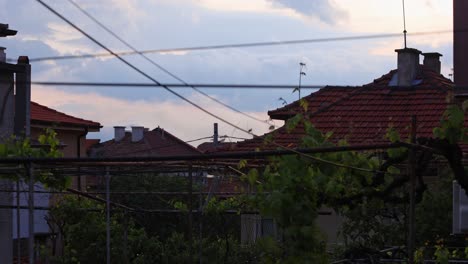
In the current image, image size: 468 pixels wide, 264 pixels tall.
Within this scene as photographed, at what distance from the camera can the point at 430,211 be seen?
1748cm

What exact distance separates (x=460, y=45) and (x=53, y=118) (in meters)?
22.5

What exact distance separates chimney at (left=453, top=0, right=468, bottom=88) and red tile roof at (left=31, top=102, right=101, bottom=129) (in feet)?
64.0

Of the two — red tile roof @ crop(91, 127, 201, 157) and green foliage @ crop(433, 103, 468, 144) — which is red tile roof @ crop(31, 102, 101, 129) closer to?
red tile roof @ crop(91, 127, 201, 157)

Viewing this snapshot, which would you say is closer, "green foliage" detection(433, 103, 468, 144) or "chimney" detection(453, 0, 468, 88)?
"green foliage" detection(433, 103, 468, 144)

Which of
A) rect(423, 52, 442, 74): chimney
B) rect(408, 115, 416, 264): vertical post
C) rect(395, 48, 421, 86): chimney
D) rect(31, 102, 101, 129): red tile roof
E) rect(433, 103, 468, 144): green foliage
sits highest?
rect(423, 52, 442, 74): chimney

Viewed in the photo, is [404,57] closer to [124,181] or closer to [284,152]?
[124,181]

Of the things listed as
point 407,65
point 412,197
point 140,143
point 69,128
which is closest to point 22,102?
point 407,65

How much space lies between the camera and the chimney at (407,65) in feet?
88.1

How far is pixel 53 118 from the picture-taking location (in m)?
34.6

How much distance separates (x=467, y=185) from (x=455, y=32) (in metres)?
6.22

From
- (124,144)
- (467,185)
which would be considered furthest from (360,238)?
(124,144)

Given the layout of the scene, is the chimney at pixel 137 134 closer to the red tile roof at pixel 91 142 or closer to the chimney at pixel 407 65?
the red tile roof at pixel 91 142

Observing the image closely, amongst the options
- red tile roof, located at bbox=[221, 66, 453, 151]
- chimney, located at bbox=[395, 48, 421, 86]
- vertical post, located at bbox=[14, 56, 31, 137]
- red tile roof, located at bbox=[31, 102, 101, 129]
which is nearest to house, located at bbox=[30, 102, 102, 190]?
red tile roof, located at bbox=[31, 102, 101, 129]

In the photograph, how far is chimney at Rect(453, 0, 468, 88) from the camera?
14133 millimetres
